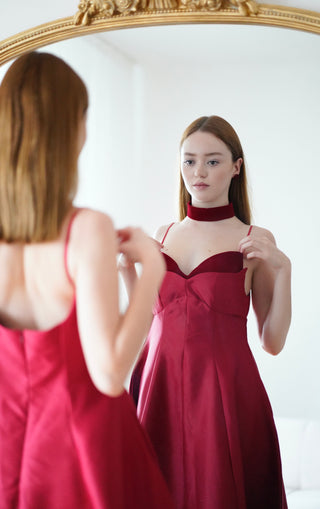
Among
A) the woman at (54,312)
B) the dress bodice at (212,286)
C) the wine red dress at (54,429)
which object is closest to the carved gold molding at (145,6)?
the dress bodice at (212,286)

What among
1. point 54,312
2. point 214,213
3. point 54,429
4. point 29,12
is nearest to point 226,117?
point 214,213

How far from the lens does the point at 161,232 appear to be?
183 cm

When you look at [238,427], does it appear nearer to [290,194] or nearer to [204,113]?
[290,194]

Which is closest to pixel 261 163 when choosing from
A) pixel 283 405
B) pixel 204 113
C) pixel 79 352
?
pixel 204 113

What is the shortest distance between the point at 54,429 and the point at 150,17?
1448 millimetres

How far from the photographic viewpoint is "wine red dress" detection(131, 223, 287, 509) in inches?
60.5

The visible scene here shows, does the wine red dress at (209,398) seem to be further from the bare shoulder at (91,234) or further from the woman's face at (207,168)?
the bare shoulder at (91,234)

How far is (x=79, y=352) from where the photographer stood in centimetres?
108

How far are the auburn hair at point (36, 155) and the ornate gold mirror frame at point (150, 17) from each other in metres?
1.05

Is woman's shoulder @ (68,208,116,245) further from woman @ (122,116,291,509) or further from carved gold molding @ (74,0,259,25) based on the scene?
carved gold molding @ (74,0,259,25)

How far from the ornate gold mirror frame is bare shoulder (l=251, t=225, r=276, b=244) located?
2.08 feet

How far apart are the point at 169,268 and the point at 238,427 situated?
0.44 metres

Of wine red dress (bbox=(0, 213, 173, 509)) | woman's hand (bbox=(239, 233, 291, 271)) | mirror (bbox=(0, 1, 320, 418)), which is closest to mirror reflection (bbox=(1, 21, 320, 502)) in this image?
mirror (bbox=(0, 1, 320, 418))

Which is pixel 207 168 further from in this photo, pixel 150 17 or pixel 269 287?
pixel 150 17
